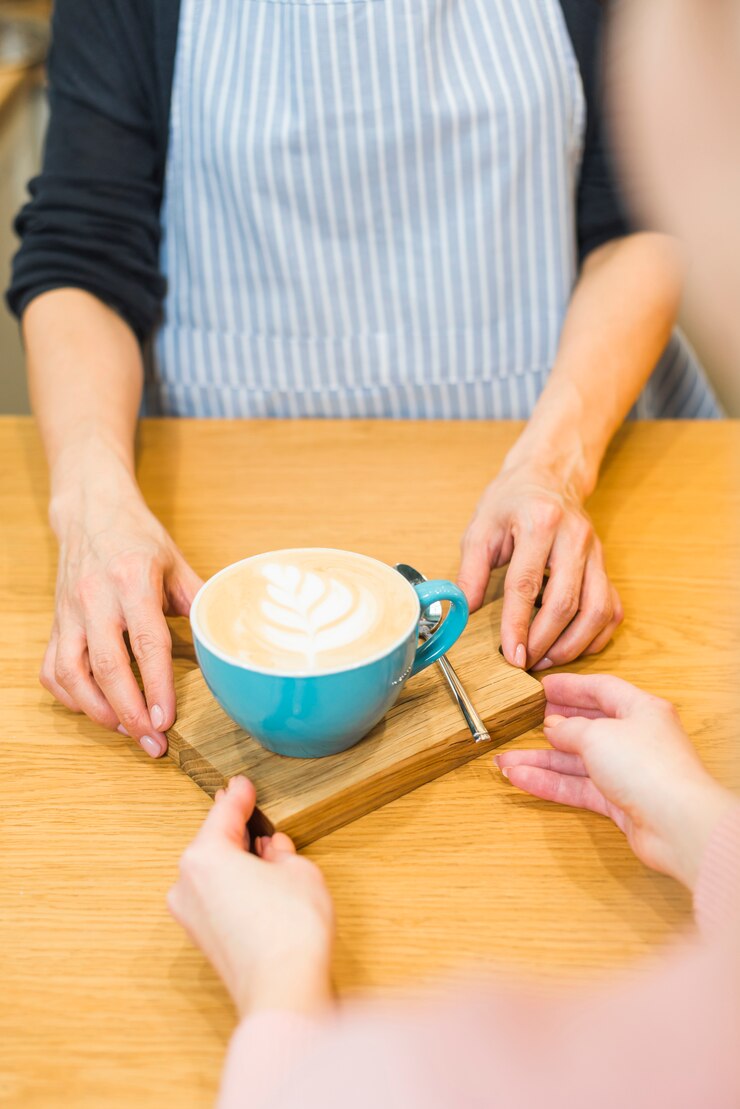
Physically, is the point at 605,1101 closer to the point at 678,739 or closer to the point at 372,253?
the point at 678,739

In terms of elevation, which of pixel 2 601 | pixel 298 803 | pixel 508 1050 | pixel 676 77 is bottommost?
pixel 2 601

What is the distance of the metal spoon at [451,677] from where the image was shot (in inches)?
29.7

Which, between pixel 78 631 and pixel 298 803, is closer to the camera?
pixel 298 803

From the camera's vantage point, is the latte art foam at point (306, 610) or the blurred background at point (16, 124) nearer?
the latte art foam at point (306, 610)

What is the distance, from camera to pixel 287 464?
1169 millimetres

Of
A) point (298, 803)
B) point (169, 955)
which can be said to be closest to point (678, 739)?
point (298, 803)

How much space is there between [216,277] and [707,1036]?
113 centimetres

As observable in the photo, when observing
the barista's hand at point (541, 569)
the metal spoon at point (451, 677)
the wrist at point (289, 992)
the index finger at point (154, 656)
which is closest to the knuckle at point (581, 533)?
the barista's hand at point (541, 569)

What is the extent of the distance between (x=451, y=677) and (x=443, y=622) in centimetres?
7

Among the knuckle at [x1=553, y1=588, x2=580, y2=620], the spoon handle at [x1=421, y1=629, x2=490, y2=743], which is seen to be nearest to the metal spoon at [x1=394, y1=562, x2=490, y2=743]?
the spoon handle at [x1=421, y1=629, x2=490, y2=743]

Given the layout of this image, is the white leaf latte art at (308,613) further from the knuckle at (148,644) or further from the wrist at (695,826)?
the wrist at (695,826)

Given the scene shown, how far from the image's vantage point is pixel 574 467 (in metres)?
1.03

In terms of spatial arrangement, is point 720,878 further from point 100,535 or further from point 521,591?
point 100,535

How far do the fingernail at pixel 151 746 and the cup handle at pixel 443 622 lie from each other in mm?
206
